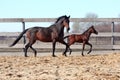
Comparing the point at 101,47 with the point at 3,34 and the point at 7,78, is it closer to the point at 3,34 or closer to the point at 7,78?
the point at 3,34

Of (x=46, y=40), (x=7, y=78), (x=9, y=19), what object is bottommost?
(x=7, y=78)

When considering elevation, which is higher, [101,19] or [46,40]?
[101,19]

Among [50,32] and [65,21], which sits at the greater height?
[65,21]

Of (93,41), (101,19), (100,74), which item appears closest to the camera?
(100,74)

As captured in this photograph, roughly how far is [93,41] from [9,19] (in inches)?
156

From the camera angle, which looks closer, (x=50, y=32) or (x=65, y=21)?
(x=65, y=21)

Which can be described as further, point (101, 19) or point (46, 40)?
point (101, 19)

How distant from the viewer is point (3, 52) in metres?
13.9

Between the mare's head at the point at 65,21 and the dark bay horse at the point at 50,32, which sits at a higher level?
the mare's head at the point at 65,21

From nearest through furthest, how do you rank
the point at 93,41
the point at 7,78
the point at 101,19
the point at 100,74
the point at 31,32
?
the point at 7,78 < the point at 100,74 < the point at 31,32 < the point at 101,19 < the point at 93,41

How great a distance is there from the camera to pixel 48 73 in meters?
7.15

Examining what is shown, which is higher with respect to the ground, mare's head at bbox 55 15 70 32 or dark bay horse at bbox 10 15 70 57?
mare's head at bbox 55 15 70 32

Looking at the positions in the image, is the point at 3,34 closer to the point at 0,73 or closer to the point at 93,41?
the point at 93,41

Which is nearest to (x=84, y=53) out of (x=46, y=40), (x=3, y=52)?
(x=46, y=40)
